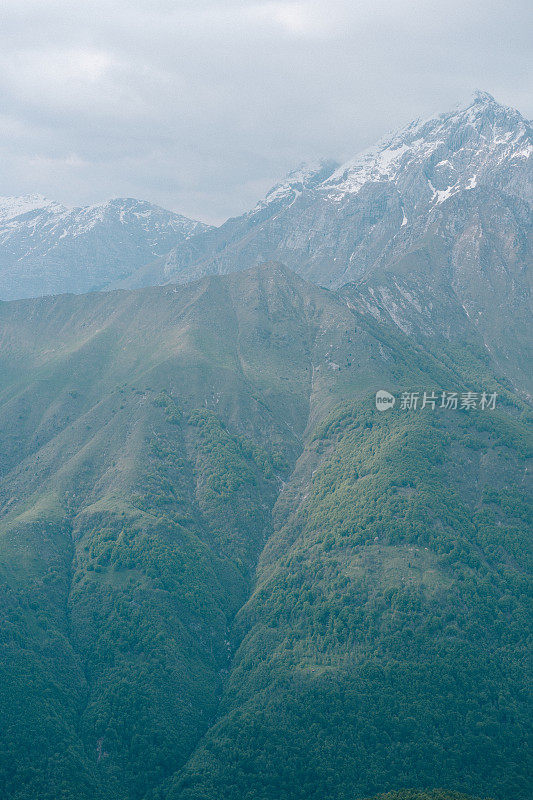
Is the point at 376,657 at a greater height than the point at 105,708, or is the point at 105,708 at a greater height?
the point at 105,708

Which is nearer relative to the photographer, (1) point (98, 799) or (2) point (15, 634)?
(1) point (98, 799)

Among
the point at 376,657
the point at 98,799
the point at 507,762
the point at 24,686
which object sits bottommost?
the point at 507,762

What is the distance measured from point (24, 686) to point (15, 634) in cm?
2097

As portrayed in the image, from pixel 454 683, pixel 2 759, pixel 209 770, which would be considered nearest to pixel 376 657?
pixel 454 683

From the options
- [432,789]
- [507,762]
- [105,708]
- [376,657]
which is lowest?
[507,762]

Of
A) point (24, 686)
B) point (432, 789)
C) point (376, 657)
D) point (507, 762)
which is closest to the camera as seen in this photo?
point (432, 789)

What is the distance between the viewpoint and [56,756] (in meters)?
163

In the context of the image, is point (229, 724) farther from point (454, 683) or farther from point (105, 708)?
point (454, 683)

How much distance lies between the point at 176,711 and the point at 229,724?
17.7 meters

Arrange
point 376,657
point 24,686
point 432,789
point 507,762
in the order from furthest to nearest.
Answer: point 376,657
point 24,686
point 507,762
point 432,789

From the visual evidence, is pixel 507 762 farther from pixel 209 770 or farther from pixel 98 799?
pixel 98 799

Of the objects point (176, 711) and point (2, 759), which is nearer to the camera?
point (2, 759)

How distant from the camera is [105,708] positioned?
601ft

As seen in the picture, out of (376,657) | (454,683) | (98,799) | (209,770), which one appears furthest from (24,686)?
(454,683)
